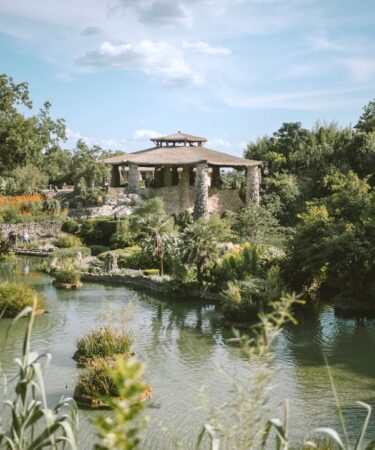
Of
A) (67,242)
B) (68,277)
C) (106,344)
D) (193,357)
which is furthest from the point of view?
(67,242)

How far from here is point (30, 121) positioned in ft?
128

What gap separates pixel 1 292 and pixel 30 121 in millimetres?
21432

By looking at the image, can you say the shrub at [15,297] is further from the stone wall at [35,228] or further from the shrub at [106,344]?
the stone wall at [35,228]

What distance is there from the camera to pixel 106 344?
14.5m

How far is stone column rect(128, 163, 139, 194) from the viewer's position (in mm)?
42969

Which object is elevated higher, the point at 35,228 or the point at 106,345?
the point at 35,228

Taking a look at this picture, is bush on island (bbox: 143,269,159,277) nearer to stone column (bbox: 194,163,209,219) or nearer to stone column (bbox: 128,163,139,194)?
stone column (bbox: 194,163,209,219)

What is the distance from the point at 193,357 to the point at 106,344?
270 cm

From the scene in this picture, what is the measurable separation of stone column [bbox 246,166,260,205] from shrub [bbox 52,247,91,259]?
51.0ft

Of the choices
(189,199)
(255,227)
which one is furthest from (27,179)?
(255,227)

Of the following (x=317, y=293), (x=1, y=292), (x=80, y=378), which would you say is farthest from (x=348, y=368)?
(x=1, y=292)

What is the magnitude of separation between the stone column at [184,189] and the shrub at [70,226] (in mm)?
8537

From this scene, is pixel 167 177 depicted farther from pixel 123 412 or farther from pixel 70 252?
pixel 123 412

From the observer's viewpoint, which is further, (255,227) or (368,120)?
(368,120)
